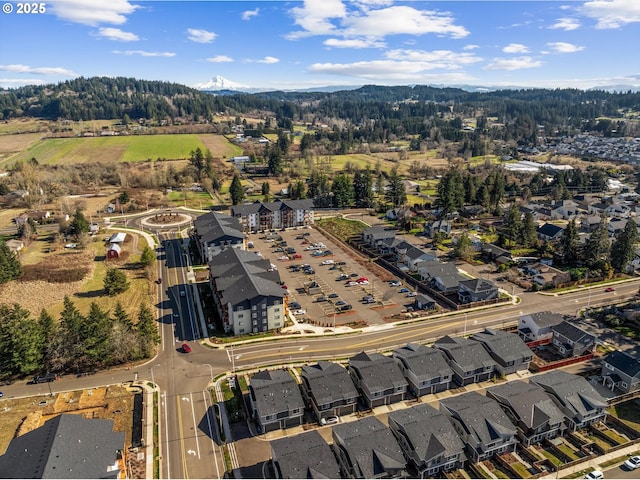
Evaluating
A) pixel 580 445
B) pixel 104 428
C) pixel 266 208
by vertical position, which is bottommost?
pixel 580 445

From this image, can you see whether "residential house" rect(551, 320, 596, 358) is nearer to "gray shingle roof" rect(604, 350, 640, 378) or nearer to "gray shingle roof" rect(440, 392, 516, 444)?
"gray shingle roof" rect(604, 350, 640, 378)

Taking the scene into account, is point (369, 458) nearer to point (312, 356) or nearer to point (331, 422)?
point (331, 422)

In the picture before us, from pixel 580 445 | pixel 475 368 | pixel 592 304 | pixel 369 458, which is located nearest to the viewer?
pixel 369 458

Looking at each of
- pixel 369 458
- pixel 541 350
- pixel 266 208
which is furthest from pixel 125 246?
pixel 541 350

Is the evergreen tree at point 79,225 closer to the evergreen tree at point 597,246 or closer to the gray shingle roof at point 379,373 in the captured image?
the gray shingle roof at point 379,373

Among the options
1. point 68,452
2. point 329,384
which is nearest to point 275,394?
point 329,384
